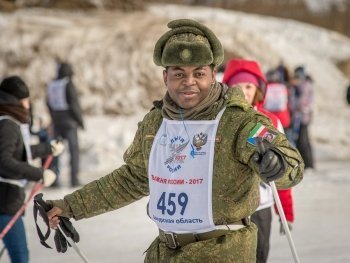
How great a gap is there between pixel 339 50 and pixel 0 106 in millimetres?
19785

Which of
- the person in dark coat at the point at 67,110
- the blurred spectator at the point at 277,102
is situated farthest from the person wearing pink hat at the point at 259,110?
the person in dark coat at the point at 67,110

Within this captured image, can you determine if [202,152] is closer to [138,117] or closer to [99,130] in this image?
[99,130]

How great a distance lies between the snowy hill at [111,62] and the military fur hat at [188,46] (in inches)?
412

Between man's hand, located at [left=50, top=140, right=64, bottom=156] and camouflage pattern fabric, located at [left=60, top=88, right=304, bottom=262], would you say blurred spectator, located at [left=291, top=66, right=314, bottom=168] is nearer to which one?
man's hand, located at [left=50, top=140, right=64, bottom=156]

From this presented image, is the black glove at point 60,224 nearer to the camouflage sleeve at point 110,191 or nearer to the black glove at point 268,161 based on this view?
the camouflage sleeve at point 110,191

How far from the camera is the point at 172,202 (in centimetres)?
289

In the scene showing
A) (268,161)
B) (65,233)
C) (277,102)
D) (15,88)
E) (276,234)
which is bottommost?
(276,234)

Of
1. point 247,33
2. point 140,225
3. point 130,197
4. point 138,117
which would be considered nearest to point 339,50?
point 247,33

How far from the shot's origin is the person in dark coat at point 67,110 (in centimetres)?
1030

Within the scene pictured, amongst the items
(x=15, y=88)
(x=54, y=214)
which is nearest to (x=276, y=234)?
(x=15, y=88)

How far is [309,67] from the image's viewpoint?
2177cm

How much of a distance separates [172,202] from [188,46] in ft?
1.94

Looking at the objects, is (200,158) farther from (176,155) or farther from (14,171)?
(14,171)

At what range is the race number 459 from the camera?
2863 millimetres
